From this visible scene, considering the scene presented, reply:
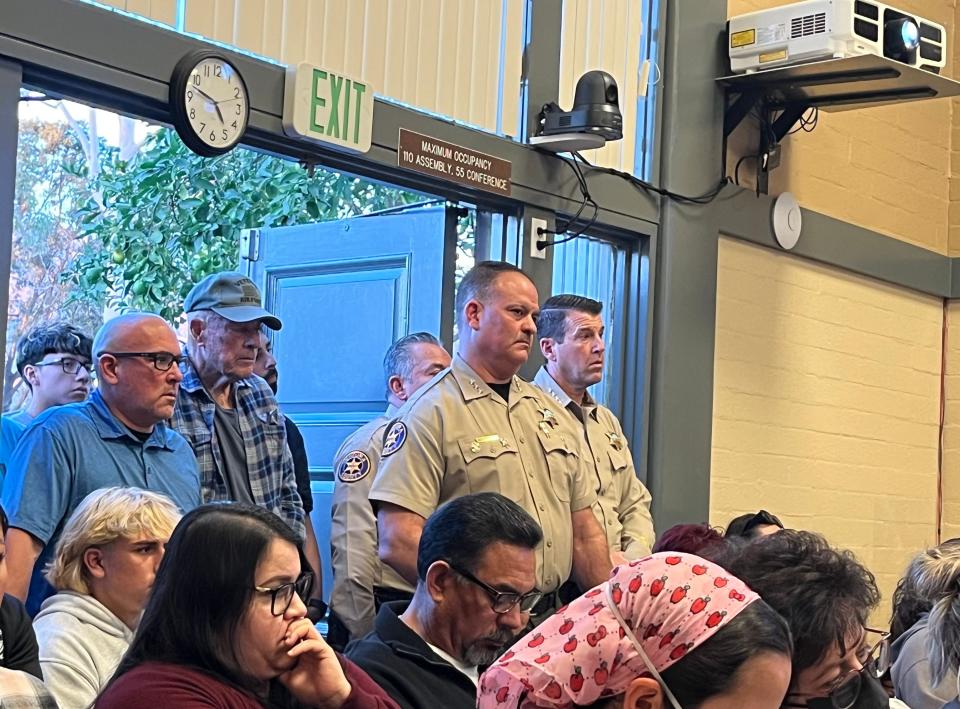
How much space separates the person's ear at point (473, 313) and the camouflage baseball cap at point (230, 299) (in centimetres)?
54

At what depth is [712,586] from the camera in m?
1.56

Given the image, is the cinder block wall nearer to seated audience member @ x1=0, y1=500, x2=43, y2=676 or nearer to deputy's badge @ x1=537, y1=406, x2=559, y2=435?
deputy's badge @ x1=537, y1=406, x2=559, y2=435

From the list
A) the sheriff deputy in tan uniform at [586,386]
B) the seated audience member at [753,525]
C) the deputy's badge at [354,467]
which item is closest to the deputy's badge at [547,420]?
the sheriff deputy in tan uniform at [586,386]

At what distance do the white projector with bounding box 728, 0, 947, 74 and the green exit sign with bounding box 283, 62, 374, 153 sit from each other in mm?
1901

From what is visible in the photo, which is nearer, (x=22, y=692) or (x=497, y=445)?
(x=22, y=692)

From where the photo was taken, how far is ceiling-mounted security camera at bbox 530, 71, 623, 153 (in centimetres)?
458

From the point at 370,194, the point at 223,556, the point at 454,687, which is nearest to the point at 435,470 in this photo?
the point at 454,687

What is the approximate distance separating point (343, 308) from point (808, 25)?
2.00 metres

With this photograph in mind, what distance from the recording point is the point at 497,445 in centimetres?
381

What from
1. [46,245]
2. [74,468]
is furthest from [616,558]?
[46,245]

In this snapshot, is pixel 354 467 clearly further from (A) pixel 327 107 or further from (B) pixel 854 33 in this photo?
(B) pixel 854 33

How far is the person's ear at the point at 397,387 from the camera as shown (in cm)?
439

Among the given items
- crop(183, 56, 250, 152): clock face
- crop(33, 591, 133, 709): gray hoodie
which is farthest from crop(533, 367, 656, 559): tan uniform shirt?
crop(33, 591, 133, 709): gray hoodie

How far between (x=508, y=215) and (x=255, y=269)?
3.36ft
